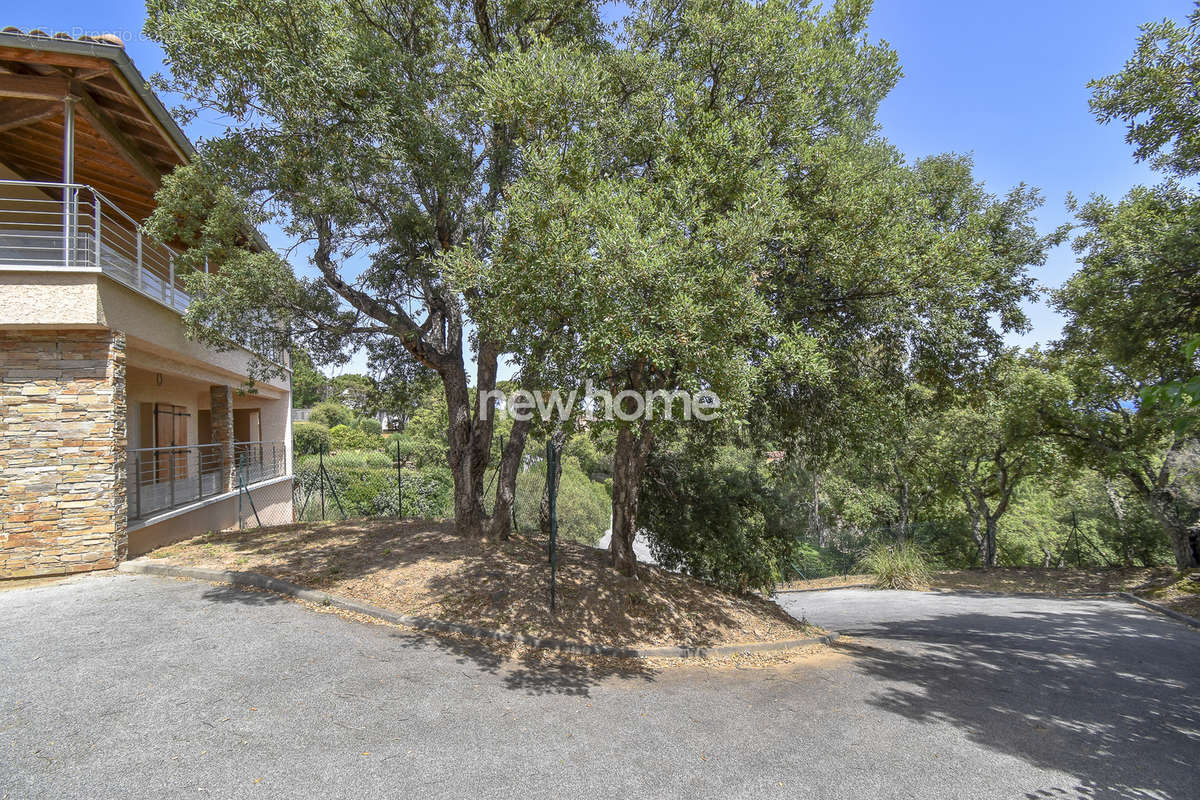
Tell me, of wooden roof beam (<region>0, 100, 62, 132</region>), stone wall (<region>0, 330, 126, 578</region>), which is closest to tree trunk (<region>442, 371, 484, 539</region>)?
stone wall (<region>0, 330, 126, 578</region>)

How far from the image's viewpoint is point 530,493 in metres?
21.1

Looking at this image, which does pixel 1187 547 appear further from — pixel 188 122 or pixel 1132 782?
pixel 188 122

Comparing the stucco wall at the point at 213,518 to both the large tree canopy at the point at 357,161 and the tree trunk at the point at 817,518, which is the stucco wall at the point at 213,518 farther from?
the tree trunk at the point at 817,518

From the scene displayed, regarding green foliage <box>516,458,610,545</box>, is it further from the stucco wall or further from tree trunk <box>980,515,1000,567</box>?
tree trunk <box>980,515,1000,567</box>

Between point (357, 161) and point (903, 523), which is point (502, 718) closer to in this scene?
point (357, 161)

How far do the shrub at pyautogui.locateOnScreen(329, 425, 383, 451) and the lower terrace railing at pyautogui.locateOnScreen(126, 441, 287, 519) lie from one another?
49.4 feet

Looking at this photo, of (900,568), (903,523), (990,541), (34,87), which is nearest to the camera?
(34,87)

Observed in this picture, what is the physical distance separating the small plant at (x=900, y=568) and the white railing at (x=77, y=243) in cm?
1581

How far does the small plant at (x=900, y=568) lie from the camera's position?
15.1 meters

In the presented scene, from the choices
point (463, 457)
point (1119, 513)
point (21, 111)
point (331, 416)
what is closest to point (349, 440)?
point (331, 416)

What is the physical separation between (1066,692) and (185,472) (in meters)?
17.5

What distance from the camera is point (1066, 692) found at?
18.8 feet

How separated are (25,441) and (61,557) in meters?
1.71

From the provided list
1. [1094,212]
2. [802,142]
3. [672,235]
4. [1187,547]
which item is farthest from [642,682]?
[1187,547]
